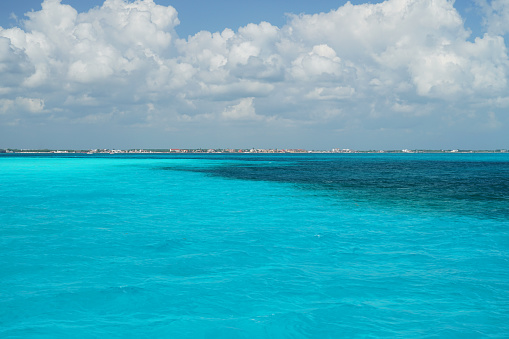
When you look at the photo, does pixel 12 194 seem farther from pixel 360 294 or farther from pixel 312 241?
pixel 360 294

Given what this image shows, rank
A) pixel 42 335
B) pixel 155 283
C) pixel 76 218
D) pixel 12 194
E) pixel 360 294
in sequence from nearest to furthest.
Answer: pixel 42 335 < pixel 360 294 < pixel 155 283 < pixel 76 218 < pixel 12 194

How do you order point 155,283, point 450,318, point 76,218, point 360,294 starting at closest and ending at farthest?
1. point 450,318
2. point 360,294
3. point 155,283
4. point 76,218

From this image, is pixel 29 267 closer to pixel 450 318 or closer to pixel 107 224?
pixel 107 224

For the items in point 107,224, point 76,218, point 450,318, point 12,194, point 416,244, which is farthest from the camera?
point 12,194

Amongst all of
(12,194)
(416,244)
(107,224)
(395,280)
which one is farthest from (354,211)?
(12,194)

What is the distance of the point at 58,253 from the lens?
56.4ft

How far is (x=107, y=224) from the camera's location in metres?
23.8

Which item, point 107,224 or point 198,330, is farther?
point 107,224

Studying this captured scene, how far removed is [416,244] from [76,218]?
2086 centimetres

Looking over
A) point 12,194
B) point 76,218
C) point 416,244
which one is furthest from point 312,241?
point 12,194

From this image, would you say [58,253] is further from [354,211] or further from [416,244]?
[354,211]

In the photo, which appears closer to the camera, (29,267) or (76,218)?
(29,267)

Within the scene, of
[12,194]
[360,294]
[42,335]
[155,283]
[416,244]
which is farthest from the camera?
[12,194]

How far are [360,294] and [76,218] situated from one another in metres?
20.1
